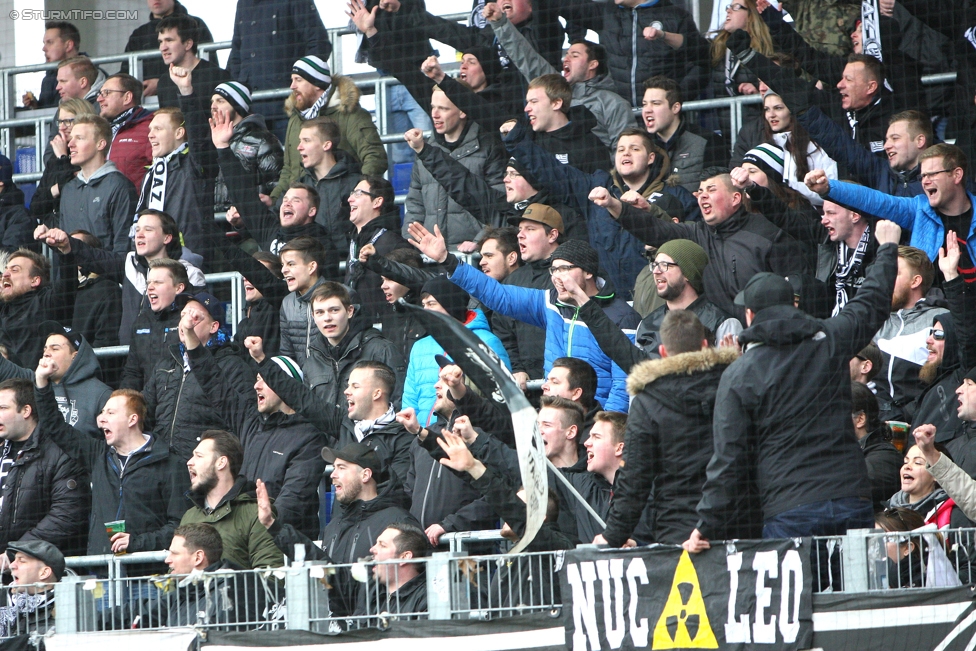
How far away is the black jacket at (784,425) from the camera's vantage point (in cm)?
444

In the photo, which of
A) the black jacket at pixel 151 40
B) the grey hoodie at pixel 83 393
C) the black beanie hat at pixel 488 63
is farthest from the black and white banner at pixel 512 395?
the black jacket at pixel 151 40

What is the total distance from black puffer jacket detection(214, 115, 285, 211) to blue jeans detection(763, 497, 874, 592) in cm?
494

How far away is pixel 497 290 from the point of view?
21.3 feet

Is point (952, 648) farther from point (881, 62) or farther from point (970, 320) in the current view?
point (881, 62)

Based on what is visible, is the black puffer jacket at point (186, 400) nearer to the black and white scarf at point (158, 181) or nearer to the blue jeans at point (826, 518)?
the black and white scarf at point (158, 181)

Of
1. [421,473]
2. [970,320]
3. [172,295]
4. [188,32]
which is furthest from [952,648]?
[188,32]

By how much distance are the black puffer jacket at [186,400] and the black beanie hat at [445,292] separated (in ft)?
3.52

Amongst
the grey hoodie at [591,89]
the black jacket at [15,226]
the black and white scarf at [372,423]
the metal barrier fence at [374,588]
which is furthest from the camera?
the black jacket at [15,226]

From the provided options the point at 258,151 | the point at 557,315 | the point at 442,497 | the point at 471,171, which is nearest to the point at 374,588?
the point at 442,497

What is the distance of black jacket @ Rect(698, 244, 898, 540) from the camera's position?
4.44 metres

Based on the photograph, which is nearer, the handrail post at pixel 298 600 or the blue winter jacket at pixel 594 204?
the handrail post at pixel 298 600

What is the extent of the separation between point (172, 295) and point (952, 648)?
4.40 meters

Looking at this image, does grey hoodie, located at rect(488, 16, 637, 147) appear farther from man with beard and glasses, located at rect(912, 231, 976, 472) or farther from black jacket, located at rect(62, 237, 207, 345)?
man with beard and glasses, located at rect(912, 231, 976, 472)

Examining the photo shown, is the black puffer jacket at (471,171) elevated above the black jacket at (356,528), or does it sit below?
above
